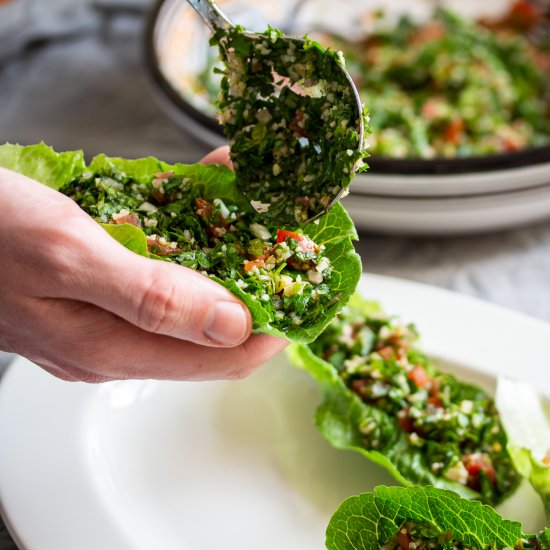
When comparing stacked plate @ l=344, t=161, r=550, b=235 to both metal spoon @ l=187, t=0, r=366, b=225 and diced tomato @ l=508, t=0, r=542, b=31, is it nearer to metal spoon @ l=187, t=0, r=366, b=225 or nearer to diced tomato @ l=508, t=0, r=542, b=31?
metal spoon @ l=187, t=0, r=366, b=225

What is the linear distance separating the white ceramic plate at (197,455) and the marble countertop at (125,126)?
244mm

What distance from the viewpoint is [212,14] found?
6.97ft

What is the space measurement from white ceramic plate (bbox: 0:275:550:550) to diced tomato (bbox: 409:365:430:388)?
0.17 metres

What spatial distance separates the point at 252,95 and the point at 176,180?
1.09 ft

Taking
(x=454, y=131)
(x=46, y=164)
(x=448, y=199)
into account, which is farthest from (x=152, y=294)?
(x=454, y=131)

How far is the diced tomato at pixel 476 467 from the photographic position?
242cm

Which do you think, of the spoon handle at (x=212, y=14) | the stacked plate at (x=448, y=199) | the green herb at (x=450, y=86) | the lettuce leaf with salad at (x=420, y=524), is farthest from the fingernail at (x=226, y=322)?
the green herb at (x=450, y=86)

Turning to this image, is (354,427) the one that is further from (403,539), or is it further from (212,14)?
(212,14)


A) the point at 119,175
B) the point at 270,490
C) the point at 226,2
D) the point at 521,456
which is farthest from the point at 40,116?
the point at 521,456

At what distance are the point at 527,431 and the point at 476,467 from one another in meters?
0.19

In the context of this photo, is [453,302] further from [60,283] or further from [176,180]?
[60,283]

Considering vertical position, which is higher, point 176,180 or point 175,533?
point 176,180

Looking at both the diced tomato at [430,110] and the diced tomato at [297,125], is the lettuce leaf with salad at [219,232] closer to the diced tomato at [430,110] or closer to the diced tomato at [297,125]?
the diced tomato at [297,125]

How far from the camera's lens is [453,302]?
9.82 feet
